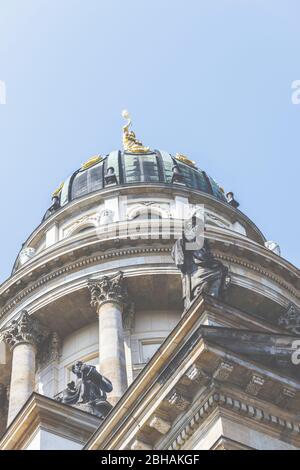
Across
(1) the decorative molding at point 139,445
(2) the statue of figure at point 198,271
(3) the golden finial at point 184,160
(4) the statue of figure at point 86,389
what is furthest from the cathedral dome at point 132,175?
(1) the decorative molding at point 139,445

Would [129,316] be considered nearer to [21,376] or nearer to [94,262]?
[94,262]

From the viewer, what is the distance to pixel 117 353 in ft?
94.6

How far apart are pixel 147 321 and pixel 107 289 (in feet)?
6.52

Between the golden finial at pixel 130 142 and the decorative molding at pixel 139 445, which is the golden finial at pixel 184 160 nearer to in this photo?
the golden finial at pixel 130 142

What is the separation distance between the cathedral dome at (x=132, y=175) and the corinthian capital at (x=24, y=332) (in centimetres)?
815

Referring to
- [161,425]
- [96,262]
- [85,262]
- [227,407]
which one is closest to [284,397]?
[227,407]

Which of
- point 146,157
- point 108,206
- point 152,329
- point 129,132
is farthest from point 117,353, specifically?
point 129,132

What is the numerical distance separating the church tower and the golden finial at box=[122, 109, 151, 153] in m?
0.13

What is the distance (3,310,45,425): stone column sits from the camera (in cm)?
2962

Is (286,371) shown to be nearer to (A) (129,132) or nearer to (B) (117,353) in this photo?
(B) (117,353)

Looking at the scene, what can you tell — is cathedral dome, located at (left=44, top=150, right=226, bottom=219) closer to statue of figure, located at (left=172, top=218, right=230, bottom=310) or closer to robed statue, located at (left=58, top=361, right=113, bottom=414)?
robed statue, located at (left=58, top=361, right=113, bottom=414)

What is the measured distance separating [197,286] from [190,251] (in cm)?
109

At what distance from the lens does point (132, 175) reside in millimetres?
39875

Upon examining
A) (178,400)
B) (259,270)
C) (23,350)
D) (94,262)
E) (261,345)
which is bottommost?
(178,400)
